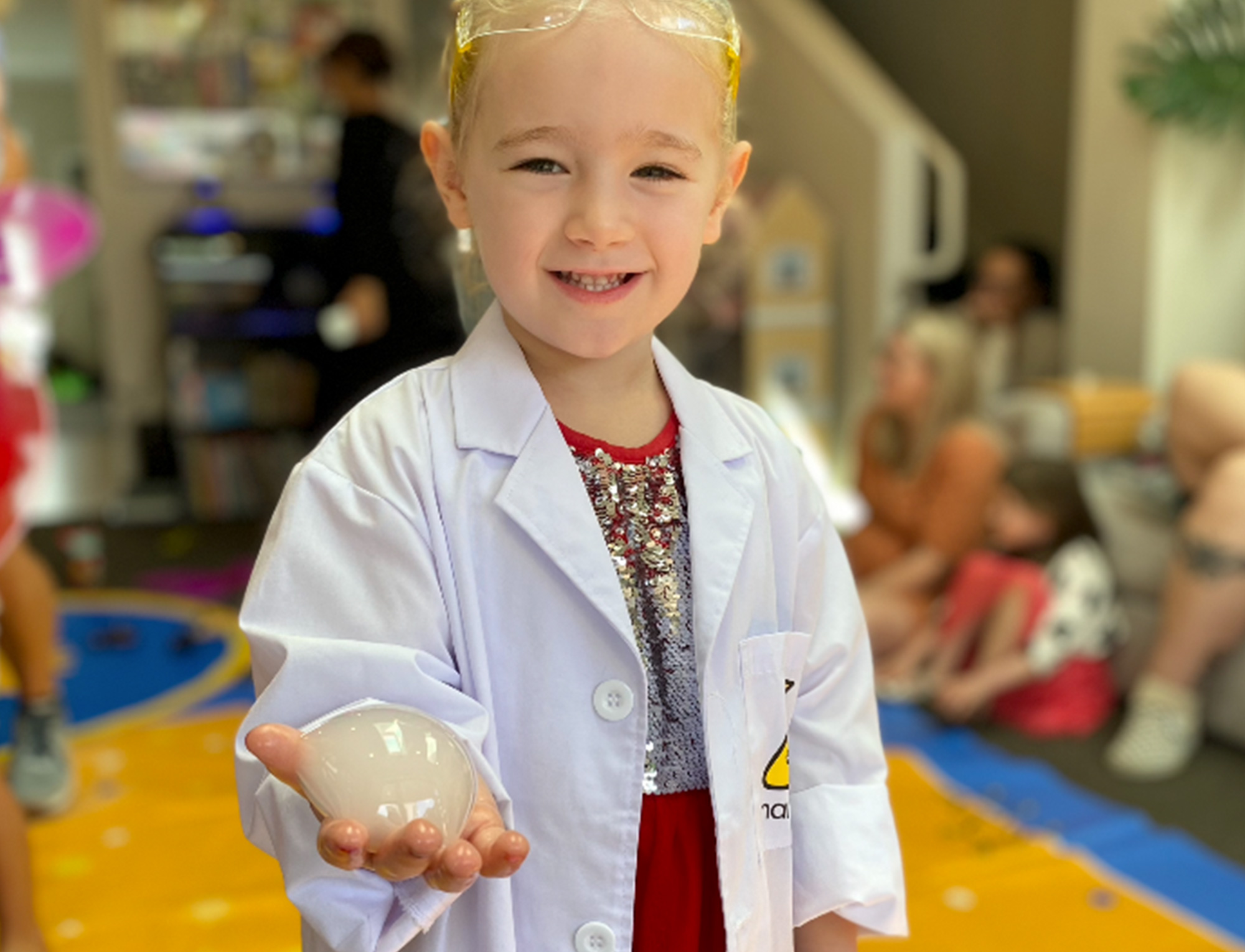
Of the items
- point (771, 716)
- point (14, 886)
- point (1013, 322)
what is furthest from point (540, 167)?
point (1013, 322)

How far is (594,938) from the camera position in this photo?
743 mm

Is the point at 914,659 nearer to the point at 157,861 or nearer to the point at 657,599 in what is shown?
the point at 157,861

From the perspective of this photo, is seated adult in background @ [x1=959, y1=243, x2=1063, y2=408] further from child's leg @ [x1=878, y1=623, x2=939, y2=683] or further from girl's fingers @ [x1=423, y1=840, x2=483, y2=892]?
girl's fingers @ [x1=423, y1=840, x2=483, y2=892]

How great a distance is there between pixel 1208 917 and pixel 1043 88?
301 centimetres

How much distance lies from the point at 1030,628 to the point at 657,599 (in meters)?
1.77

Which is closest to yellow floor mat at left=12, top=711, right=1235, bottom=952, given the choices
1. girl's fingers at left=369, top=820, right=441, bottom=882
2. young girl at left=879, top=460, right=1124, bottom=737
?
young girl at left=879, top=460, right=1124, bottom=737

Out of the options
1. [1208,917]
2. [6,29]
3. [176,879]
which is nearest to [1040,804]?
[1208,917]

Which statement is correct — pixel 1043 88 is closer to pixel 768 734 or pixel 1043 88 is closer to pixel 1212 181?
pixel 1212 181

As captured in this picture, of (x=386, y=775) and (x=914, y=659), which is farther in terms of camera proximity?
(x=914, y=659)

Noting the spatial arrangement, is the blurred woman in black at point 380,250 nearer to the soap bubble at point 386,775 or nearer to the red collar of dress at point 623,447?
the red collar of dress at point 623,447

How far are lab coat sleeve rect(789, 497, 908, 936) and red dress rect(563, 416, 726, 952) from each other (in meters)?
0.09

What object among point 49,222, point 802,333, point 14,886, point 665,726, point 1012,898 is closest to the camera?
point 665,726

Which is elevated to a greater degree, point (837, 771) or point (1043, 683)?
point (837, 771)

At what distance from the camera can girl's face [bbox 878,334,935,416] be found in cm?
263
